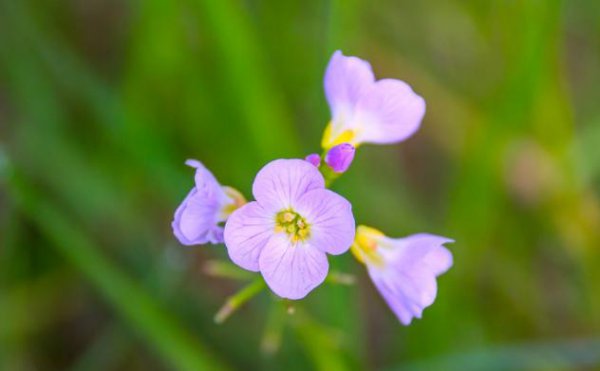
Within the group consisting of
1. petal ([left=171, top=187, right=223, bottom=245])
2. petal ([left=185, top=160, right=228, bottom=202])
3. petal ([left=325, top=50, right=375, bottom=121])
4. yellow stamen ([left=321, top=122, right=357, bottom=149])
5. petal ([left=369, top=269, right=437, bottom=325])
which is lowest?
petal ([left=171, top=187, right=223, bottom=245])

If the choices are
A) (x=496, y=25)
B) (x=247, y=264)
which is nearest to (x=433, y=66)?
(x=496, y=25)

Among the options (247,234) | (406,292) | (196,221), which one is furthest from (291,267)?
Result: (406,292)

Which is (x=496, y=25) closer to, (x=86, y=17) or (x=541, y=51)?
(x=541, y=51)

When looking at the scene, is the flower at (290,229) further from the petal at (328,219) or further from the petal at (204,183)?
the petal at (204,183)

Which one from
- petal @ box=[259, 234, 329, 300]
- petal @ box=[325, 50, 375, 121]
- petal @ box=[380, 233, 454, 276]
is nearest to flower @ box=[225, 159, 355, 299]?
petal @ box=[259, 234, 329, 300]

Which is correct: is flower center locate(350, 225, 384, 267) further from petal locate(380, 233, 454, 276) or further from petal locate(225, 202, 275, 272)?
petal locate(225, 202, 275, 272)

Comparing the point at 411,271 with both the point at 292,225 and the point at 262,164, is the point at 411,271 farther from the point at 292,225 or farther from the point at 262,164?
the point at 262,164
